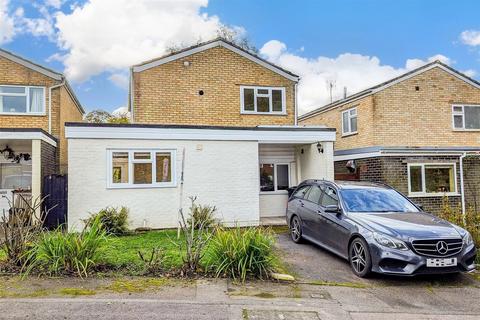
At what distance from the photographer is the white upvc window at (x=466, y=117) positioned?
56.2 ft

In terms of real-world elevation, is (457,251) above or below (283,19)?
below

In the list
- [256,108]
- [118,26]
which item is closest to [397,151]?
[256,108]

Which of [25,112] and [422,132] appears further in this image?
[422,132]

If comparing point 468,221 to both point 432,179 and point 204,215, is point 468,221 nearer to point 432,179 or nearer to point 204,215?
point 432,179

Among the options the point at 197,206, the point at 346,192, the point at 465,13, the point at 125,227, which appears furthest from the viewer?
the point at 465,13

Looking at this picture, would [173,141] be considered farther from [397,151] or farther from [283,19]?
[283,19]

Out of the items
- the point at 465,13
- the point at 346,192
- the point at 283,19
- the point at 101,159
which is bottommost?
the point at 346,192

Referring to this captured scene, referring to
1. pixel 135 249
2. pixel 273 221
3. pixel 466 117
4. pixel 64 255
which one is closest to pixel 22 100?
pixel 135 249

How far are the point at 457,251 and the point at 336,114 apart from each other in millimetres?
13867

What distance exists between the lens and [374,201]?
750 cm

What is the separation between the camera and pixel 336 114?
1923 centimetres

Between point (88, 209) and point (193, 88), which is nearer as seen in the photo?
point (88, 209)

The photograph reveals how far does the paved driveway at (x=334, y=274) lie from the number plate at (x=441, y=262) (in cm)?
46

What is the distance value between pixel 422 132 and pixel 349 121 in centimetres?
328
